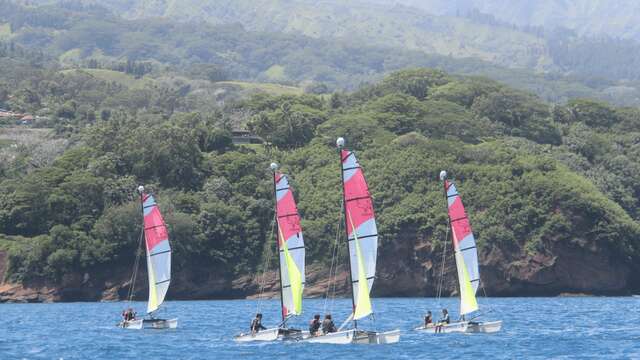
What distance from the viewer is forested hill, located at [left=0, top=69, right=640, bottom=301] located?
128 meters

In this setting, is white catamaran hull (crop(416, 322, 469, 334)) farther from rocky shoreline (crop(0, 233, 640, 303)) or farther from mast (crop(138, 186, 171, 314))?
rocky shoreline (crop(0, 233, 640, 303))

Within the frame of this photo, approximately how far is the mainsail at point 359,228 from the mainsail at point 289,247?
5412mm

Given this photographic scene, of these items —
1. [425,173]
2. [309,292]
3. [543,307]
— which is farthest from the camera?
[425,173]

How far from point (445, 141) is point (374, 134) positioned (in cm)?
1076

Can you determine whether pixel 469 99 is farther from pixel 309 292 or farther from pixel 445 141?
pixel 309 292

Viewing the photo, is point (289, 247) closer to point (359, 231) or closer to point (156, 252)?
point (359, 231)

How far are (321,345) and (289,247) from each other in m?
5.15

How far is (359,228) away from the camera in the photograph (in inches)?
2440

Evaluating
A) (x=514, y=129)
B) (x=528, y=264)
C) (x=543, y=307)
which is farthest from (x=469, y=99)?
(x=543, y=307)

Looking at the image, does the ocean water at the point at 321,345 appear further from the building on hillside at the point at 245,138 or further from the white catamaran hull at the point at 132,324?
the building on hillside at the point at 245,138

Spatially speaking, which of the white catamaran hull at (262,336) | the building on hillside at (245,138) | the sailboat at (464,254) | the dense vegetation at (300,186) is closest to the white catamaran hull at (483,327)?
the sailboat at (464,254)

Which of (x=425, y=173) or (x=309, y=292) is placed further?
(x=425, y=173)

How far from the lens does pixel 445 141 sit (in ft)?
501

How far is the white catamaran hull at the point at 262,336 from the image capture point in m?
68.9
